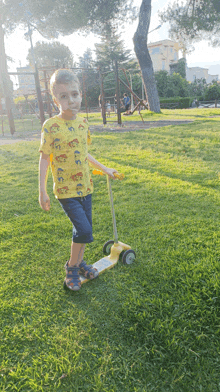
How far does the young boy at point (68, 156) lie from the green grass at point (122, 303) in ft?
1.24

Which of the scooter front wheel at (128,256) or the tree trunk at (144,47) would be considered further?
the tree trunk at (144,47)

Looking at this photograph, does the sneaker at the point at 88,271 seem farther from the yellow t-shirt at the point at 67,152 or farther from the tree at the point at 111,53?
the tree at the point at 111,53

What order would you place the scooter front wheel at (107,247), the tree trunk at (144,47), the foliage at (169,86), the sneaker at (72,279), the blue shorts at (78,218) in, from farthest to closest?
the foliage at (169,86) < the tree trunk at (144,47) < the scooter front wheel at (107,247) < the sneaker at (72,279) < the blue shorts at (78,218)

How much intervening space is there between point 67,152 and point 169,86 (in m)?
33.0

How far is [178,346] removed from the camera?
1807mm

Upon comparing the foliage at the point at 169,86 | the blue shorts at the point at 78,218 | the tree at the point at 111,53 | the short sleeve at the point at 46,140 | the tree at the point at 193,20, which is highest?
the tree at the point at 111,53

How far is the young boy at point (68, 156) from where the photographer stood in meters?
2.12

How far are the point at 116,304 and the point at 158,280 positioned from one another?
1.40 feet

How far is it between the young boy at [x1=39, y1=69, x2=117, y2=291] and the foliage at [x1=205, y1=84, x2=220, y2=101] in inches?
1145

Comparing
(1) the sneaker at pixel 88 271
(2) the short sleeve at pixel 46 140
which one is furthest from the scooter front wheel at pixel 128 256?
(2) the short sleeve at pixel 46 140

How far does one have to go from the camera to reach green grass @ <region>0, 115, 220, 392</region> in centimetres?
170

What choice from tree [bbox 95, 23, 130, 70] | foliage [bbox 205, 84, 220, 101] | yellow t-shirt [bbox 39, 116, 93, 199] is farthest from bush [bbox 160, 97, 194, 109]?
yellow t-shirt [bbox 39, 116, 93, 199]

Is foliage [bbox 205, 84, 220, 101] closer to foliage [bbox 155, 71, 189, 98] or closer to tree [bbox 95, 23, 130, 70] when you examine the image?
foliage [bbox 155, 71, 189, 98]

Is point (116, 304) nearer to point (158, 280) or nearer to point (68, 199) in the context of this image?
point (158, 280)
